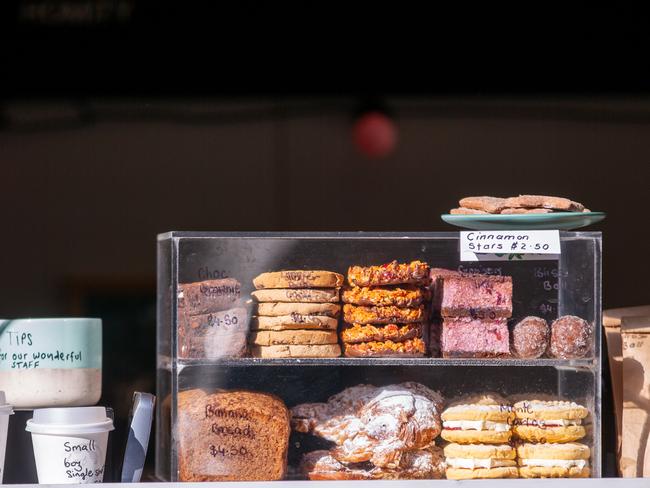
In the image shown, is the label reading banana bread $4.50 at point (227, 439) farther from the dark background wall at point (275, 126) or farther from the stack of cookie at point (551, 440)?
the dark background wall at point (275, 126)

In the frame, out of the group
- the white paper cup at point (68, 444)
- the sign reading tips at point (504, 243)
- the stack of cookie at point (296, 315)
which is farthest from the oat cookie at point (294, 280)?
the white paper cup at point (68, 444)

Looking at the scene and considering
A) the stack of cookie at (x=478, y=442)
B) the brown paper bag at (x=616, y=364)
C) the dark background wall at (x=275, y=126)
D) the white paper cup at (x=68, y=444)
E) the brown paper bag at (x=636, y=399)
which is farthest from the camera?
the dark background wall at (x=275, y=126)

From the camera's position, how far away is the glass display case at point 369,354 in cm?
268

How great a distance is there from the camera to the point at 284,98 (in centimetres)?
344

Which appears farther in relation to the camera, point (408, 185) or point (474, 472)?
point (408, 185)

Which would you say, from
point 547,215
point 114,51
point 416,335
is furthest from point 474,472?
point 114,51

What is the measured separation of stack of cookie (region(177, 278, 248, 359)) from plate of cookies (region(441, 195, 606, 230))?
1.92 feet

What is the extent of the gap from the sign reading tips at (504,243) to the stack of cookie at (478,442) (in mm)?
379

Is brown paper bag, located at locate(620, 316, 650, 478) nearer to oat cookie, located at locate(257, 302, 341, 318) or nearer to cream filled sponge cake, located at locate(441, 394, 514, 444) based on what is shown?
cream filled sponge cake, located at locate(441, 394, 514, 444)

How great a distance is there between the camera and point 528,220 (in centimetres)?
273

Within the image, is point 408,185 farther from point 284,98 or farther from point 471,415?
point 471,415

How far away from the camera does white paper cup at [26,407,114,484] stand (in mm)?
2562

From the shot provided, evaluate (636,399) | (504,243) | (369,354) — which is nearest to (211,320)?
(369,354)

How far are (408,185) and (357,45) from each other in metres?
0.47
